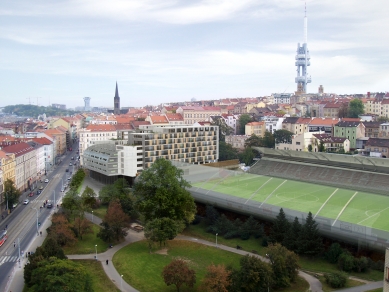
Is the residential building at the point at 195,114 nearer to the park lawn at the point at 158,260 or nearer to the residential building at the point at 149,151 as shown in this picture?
the residential building at the point at 149,151

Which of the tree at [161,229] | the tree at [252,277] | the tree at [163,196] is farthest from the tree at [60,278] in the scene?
the tree at [163,196]

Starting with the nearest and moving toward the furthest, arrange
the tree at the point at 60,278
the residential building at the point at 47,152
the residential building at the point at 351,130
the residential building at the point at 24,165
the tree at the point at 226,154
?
1. the tree at the point at 60,278
2. the residential building at the point at 24,165
3. the tree at the point at 226,154
4. the residential building at the point at 47,152
5. the residential building at the point at 351,130

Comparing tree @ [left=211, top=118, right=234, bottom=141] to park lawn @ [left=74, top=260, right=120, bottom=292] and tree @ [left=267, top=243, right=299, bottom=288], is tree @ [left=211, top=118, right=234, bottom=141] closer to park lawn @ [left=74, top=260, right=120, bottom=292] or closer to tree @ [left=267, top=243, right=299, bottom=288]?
park lawn @ [left=74, top=260, right=120, bottom=292]

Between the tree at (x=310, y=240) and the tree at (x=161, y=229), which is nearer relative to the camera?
the tree at (x=310, y=240)

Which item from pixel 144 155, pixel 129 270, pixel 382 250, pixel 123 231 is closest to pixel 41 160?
pixel 144 155

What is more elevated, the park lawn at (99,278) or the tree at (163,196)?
the tree at (163,196)

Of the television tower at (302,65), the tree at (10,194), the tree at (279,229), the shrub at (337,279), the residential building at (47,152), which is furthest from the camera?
the television tower at (302,65)

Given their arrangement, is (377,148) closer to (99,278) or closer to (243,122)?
(243,122)

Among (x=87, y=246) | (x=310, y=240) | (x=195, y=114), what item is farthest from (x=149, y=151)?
(x=195, y=114)
